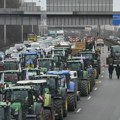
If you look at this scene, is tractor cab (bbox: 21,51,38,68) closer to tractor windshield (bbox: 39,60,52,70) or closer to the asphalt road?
tractor windshield (bbox: 39,60,52,70)

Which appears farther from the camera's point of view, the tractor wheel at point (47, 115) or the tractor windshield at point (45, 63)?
the tractor windshield at point (45, 63)

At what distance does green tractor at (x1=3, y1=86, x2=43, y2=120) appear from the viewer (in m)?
19.8

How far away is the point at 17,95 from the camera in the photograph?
67.9ft

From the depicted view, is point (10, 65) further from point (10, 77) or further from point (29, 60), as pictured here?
point (10, 77)

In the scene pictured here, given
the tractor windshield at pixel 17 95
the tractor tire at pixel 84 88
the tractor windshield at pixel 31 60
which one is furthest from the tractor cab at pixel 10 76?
the tractor windshield at pixel 31 60

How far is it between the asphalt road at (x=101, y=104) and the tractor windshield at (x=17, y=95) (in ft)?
24.2

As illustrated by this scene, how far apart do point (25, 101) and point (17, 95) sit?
0.48 metres

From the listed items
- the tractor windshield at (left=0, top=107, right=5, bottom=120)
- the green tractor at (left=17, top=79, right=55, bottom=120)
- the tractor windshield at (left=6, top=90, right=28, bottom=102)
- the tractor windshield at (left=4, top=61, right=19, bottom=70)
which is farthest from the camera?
the tractor windshield at (left=4, top=61, right=19, bottom=70)

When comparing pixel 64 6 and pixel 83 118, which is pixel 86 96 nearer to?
pixel 83 118

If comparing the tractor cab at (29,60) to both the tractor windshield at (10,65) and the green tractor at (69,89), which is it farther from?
the green tractor at (69,89)

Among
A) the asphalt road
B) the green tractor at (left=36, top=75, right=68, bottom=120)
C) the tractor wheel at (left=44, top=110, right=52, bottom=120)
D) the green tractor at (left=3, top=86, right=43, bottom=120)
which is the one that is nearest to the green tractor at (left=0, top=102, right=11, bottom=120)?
the green tractor at (left=3, top=86, right=43, bottom=120)

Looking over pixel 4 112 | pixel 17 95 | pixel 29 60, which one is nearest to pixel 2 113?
pixel 4 112

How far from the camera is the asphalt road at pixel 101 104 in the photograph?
28562 millimetres

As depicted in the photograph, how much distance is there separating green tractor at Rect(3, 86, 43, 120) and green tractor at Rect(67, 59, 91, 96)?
15466mm
